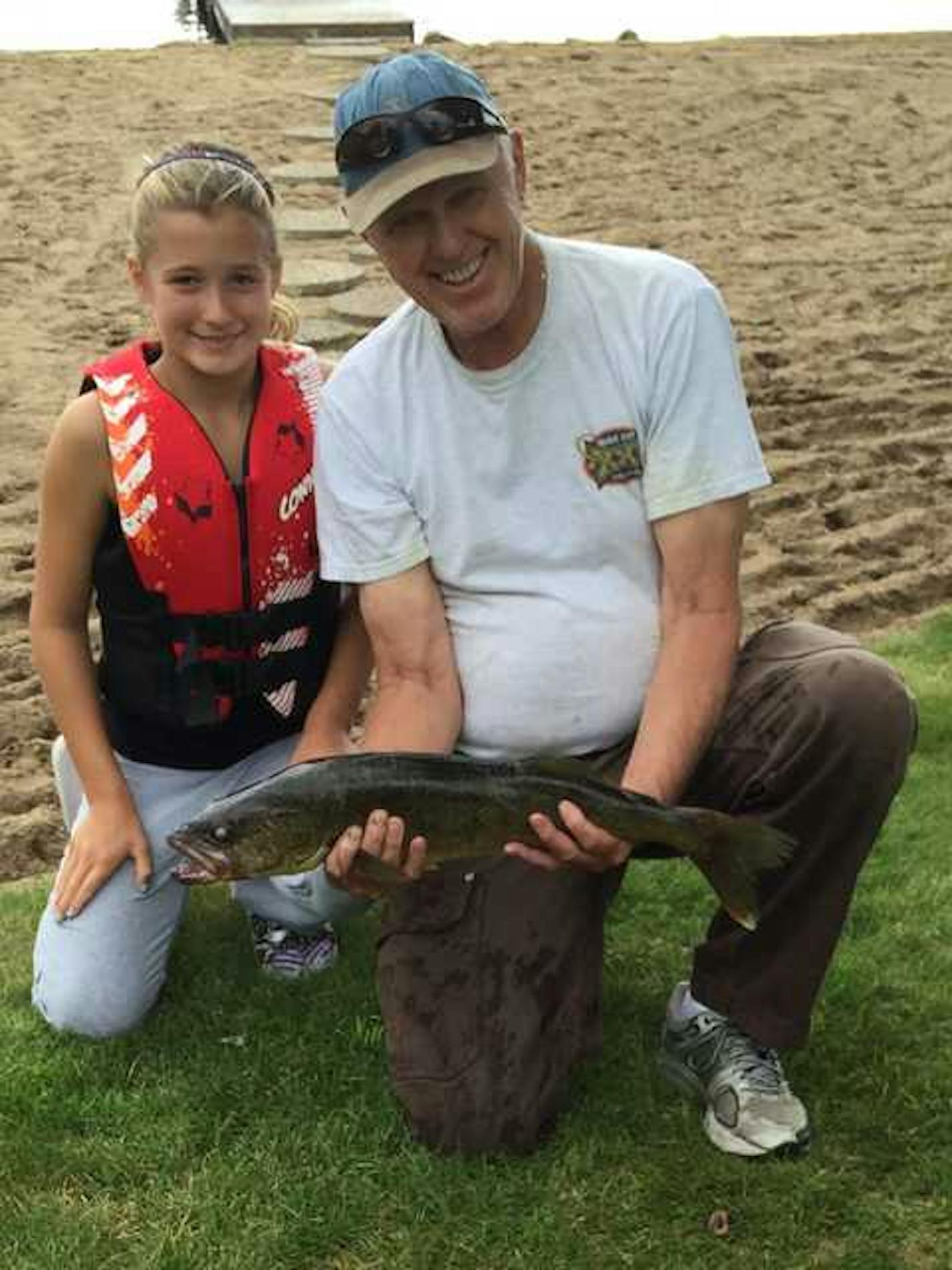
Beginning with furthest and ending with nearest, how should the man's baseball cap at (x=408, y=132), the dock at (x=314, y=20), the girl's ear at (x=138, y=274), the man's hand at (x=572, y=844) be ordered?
the dock at (x=314, y=20) → the girl's ear at (x=138, y=274) → the man's baseball cap at (x=408, y=132) → the man's hand at (x=572, y=844)

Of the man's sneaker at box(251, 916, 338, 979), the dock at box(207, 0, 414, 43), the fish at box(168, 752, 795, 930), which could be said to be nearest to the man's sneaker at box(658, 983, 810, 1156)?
the fish at box(168, 752, 795, 930)

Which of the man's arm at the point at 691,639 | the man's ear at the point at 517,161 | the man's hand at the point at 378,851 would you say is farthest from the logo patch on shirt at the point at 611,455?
the man's hand at the point at 378,851

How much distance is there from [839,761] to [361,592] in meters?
0.97

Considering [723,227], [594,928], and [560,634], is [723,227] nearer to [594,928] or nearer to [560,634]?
[560,634]

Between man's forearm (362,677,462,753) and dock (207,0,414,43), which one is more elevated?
man's forearm (362,677,462,753)

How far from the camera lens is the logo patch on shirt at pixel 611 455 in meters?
3.14

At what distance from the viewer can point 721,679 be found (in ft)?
10.2

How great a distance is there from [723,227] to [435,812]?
8.71 meters

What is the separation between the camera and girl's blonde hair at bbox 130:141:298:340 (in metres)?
3.39

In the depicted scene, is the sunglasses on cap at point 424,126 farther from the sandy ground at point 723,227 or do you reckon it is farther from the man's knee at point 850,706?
the sandy ground at point 723,227

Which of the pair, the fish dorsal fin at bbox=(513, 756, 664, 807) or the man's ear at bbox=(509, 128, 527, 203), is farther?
the man's ear at bbox=(509, 128, 527, 203)

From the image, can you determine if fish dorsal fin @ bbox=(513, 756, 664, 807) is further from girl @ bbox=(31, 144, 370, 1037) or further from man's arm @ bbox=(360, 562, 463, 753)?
girl @ bbox=(31, 144, 370, 1037)

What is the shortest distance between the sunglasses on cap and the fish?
3.43 feet

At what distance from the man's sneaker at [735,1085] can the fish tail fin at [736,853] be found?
34 cm
